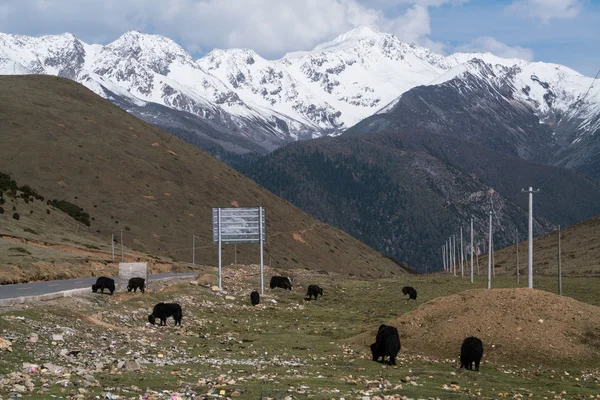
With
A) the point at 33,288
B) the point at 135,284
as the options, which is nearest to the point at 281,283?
the point at 135,284

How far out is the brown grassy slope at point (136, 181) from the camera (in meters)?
124

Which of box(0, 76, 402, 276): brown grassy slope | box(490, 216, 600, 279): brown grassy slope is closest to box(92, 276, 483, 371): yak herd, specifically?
box(490, 216, 600, 279): brown grassy slope

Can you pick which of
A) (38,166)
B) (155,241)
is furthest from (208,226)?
(38,166)

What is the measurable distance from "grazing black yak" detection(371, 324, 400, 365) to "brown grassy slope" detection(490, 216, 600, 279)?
233 ft

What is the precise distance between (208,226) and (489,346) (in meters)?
108

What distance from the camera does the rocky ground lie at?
19109 mm

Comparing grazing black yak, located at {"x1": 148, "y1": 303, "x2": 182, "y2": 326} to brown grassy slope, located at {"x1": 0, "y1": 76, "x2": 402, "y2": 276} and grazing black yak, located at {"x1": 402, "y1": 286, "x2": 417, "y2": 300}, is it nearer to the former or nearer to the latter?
grazing black yak, located at {"x1": 402, "y1": 286, "x2": 417, "y2": 300}

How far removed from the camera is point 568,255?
4651 inches

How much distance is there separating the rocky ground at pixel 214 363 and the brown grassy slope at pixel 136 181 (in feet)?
253

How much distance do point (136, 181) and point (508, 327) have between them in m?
115

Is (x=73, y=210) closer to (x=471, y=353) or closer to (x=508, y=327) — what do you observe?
(x=508, y=327)

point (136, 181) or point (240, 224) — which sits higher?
point (136, 181)

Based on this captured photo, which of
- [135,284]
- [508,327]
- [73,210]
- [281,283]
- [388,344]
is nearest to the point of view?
[388,344]

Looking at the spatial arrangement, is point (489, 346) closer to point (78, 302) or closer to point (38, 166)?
point (78, 302)
